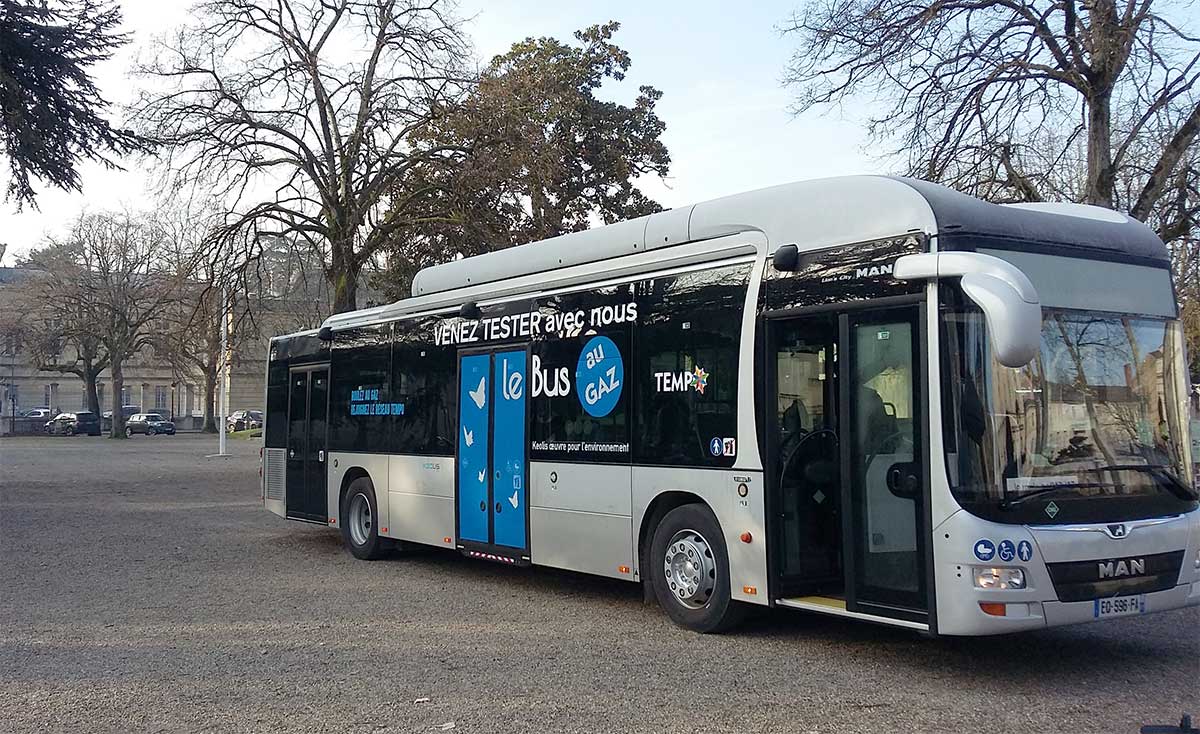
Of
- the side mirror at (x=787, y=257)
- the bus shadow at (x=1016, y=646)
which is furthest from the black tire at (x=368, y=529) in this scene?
the side mirror at (x=787, y=257)

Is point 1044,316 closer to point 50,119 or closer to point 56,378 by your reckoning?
point 50,119

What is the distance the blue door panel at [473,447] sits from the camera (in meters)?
11.6

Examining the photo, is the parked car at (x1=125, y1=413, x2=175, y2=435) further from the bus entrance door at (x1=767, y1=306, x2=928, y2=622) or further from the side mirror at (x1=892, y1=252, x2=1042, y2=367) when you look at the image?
the side mirror at (x1=892, y1=252, x2=1042, y2=367)

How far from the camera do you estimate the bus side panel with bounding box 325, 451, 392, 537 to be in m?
13.5

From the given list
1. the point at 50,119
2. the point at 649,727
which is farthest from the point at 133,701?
the point at 50,119

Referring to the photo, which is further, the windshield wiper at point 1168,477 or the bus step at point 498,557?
the bus step at point 498,557

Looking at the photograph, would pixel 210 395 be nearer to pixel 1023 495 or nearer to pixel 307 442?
pixel 307 442

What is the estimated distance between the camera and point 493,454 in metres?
11.5

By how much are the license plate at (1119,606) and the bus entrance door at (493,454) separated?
17.3ft

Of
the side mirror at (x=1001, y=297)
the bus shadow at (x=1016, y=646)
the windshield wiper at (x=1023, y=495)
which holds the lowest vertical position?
the bus shadow at (x=1016, y=646)

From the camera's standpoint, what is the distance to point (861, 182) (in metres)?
8.09

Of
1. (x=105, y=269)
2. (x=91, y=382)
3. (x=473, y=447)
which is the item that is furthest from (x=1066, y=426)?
(x=91, y=382)

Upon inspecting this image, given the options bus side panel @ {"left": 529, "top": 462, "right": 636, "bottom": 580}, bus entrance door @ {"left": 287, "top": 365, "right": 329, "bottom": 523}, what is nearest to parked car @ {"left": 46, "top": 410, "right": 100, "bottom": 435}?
bus entrance door @ {"left": 287, "top": 365, "right": 329, "bottom": 523}

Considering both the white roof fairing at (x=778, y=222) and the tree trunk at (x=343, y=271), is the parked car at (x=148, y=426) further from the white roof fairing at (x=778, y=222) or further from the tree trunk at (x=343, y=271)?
the white roof fairing at (x=778, y=222)
